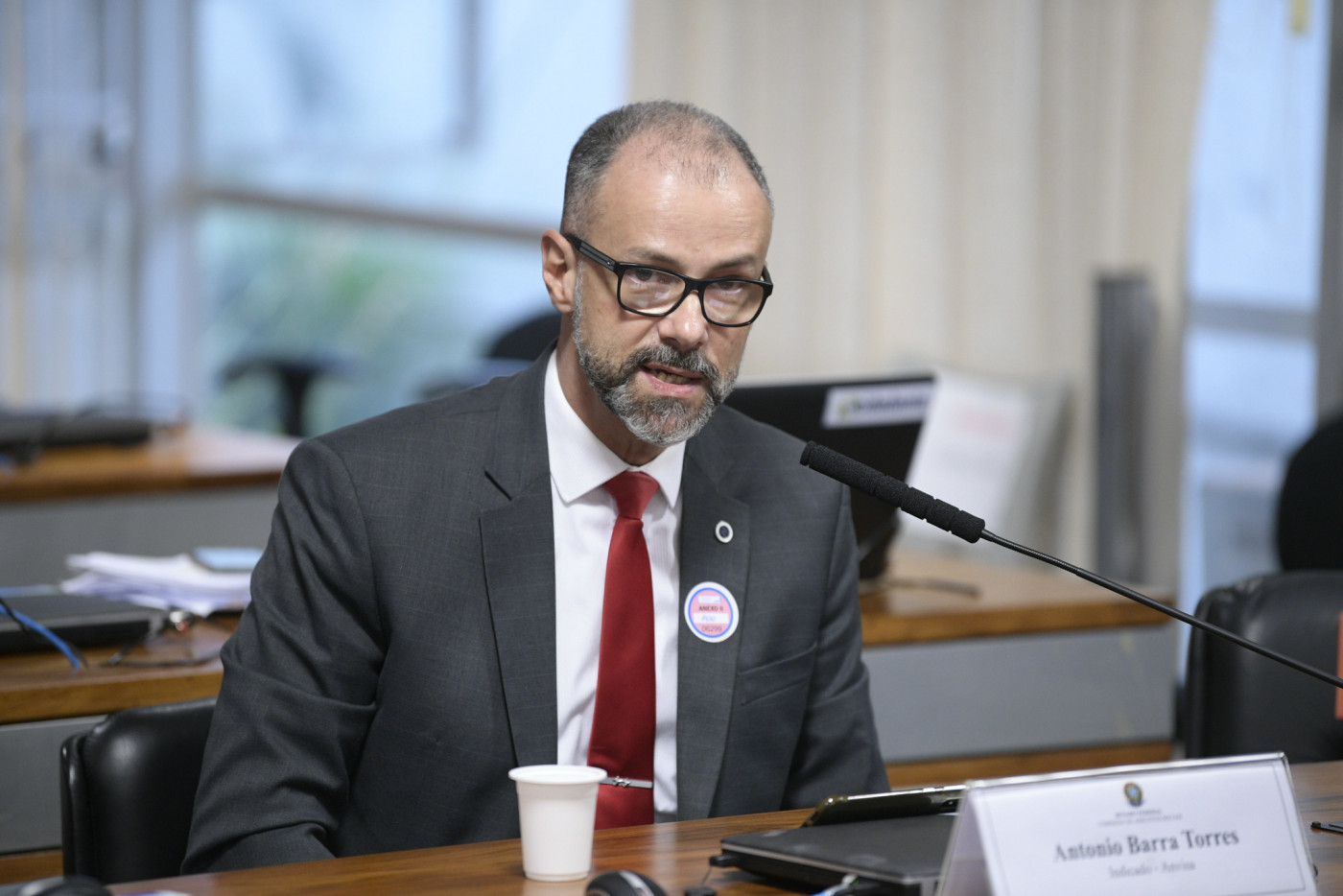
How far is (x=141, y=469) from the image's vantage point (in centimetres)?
298

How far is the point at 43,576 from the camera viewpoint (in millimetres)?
2889

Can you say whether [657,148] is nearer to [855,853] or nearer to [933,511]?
[933,511]

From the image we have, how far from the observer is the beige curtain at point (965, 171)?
330 cm

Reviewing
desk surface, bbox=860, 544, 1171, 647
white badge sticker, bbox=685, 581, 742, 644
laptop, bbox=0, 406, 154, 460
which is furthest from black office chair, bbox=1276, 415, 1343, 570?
laptop, bbox=0, 406, 154, 460

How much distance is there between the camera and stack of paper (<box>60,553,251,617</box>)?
6.68ft

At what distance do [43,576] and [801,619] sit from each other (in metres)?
1.80

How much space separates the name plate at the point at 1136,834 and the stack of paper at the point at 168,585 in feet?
4.19

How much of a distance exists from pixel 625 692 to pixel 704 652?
3.4 inches

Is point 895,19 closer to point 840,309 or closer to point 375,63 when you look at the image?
point 840,309

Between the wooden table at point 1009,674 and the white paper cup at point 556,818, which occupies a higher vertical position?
the white paper cup at point 556,818

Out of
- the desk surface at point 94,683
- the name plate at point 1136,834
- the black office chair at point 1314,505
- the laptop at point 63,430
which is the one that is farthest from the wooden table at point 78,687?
the black office chair at point 1314,505

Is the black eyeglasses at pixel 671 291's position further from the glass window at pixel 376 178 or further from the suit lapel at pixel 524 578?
the glass window at pixel 376 178

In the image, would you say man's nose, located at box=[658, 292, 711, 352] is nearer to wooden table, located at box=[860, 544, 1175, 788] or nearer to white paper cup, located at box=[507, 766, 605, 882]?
white paper cup, located at box=[507, 766, 605, 882]

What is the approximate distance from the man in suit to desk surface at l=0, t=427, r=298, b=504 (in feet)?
4.56
